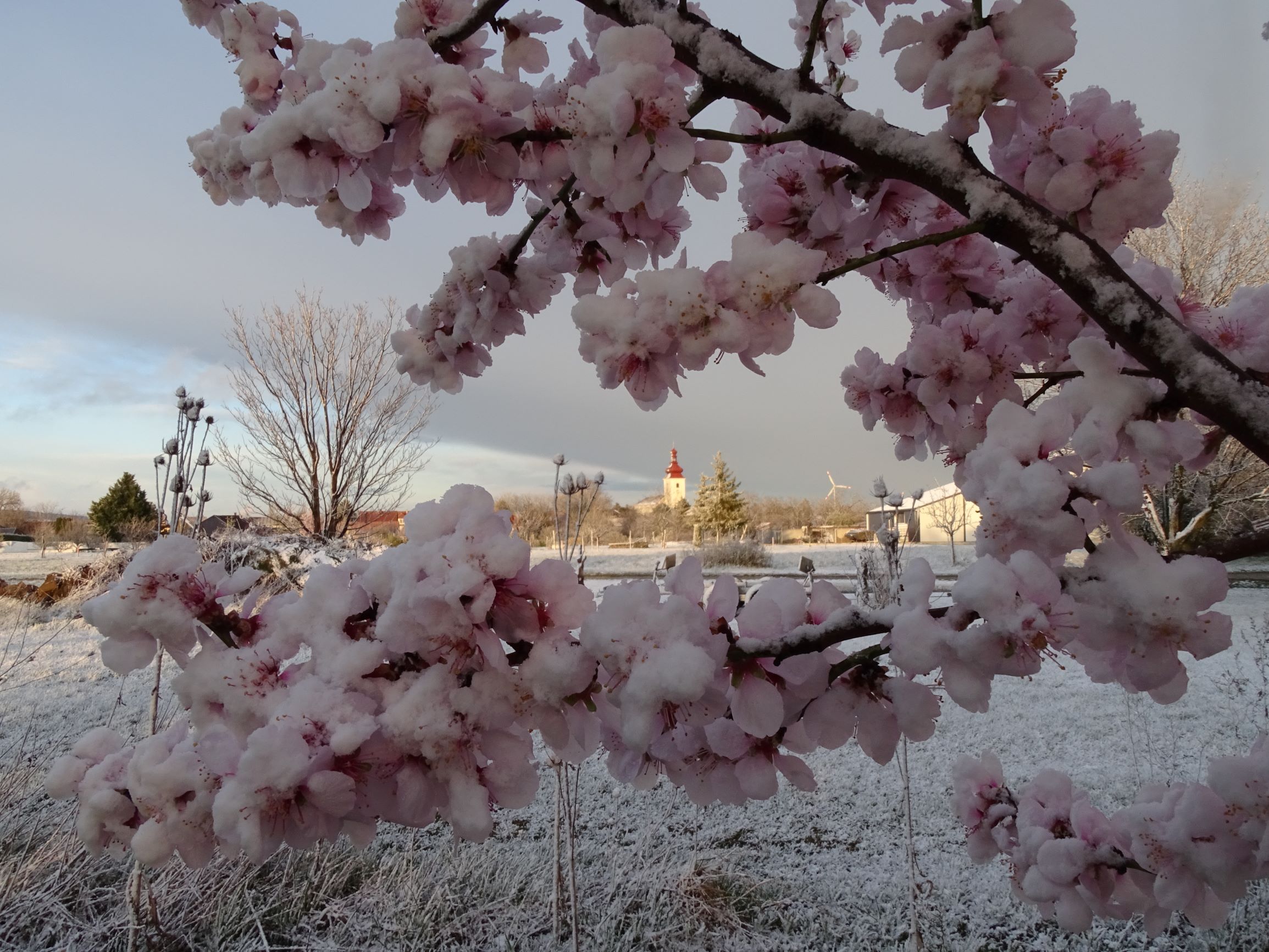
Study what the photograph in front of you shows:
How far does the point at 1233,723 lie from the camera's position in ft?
13.0

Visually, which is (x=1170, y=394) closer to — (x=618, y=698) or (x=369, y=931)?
(x=618, y=698)

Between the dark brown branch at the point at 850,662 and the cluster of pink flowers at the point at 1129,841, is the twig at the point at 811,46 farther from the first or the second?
the cluster of pink flowers at the point at 1129,841

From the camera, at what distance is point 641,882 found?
2.42m

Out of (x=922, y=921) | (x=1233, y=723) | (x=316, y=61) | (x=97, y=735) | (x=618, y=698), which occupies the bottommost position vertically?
(x=922, y=921)

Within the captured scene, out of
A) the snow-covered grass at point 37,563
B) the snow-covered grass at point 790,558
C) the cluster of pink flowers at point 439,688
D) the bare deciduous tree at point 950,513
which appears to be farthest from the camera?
the bare deciduous tree at point 950,513

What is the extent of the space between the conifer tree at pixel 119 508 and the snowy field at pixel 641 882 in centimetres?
1978

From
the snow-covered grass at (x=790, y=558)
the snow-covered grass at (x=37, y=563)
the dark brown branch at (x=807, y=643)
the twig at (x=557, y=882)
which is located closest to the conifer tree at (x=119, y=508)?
the snow-covered grass at (x=37, y=563)

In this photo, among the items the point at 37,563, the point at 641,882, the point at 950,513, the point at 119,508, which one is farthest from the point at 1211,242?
the point at 119,508

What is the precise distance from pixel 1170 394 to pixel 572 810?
2053mm

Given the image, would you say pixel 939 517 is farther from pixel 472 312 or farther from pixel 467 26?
pixel 467 26

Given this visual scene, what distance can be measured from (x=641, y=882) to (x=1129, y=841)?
71.7 inches

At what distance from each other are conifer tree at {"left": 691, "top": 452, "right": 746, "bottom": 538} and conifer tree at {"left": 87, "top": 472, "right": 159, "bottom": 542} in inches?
626

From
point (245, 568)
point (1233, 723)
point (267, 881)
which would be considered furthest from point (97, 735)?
point (1233, 723)

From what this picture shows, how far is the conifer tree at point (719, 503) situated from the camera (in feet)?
71.7
